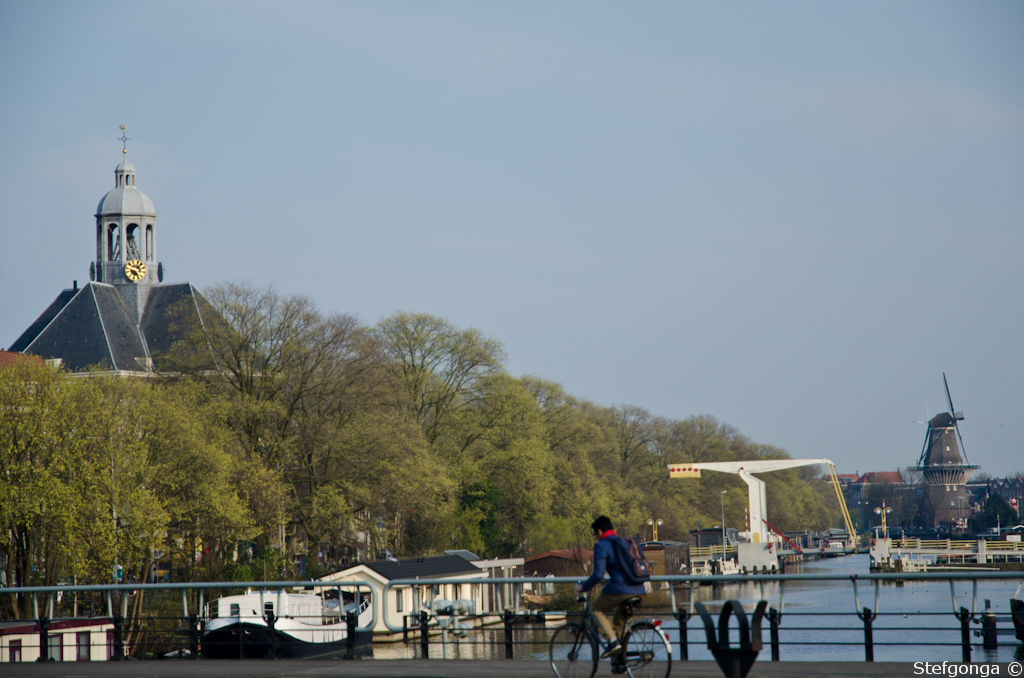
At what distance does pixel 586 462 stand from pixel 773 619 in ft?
180

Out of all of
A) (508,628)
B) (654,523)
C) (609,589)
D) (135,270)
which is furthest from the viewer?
(135,270)

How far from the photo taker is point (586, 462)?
68438mm

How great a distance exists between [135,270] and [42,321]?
7.50 meters

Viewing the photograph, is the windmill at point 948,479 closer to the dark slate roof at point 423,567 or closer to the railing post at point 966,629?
the dark slate roof at point 423,567

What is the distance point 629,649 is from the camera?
10836mm

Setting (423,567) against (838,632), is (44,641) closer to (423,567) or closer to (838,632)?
(838,632)

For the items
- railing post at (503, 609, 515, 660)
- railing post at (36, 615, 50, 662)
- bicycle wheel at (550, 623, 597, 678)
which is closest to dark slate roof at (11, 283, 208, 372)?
railing post at (36, 615, 50, 662)

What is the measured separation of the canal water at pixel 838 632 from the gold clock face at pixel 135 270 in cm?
4647

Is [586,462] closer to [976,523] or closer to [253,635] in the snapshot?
[253,635]

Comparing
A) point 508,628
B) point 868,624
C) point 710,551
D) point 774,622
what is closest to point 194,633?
point 508,628

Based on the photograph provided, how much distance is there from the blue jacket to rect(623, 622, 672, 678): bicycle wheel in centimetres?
34

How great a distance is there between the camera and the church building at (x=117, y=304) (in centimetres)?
7581

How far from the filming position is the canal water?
51.3 ft

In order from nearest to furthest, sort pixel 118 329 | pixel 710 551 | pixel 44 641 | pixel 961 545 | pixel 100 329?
pixel 44 641 → pixel 100 329 → pixel 118 329 → pixel 710 551 → pixel 961 545
